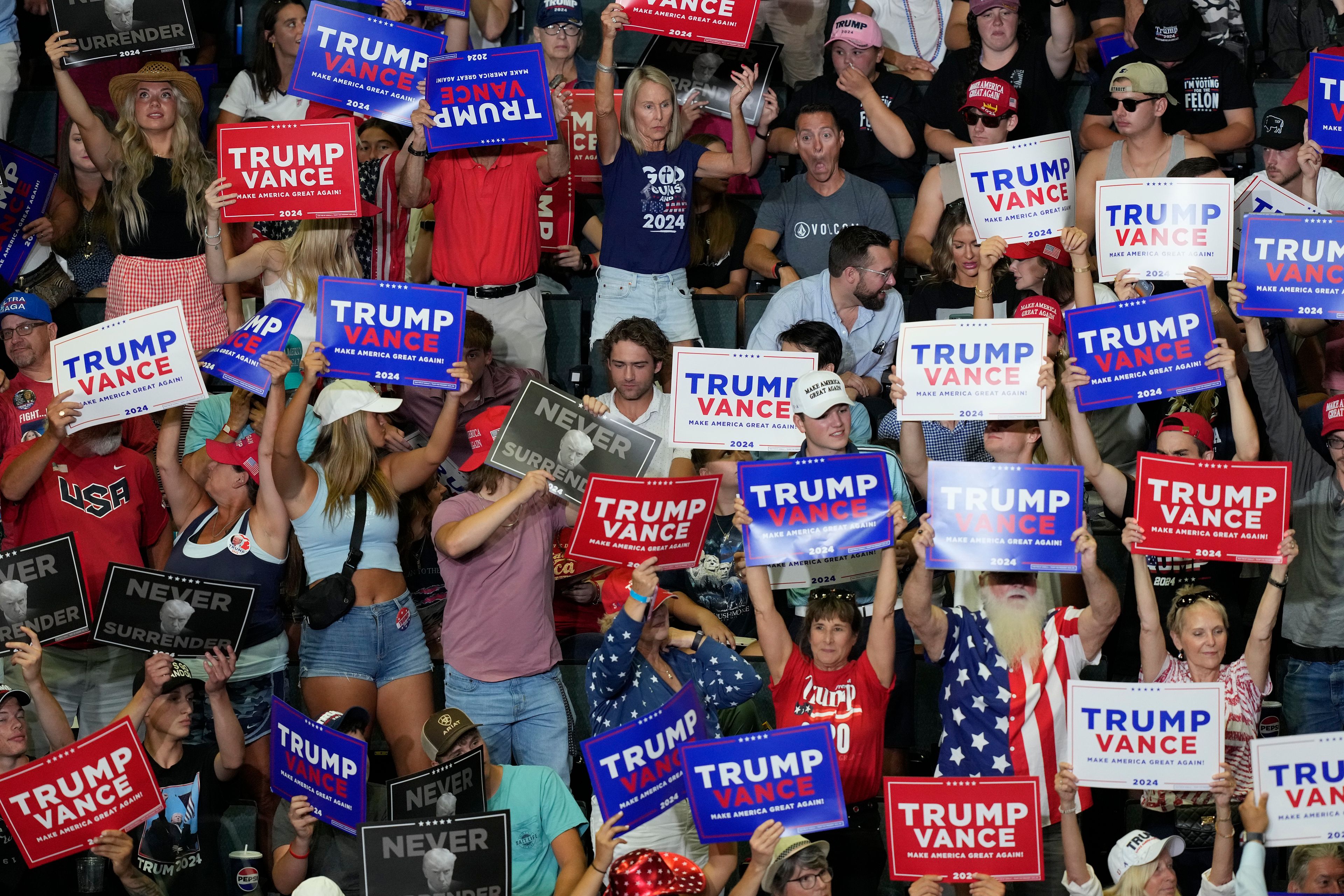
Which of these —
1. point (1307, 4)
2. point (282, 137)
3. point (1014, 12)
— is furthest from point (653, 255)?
point (1307, 4)

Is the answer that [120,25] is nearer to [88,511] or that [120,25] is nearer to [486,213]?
[486,213]

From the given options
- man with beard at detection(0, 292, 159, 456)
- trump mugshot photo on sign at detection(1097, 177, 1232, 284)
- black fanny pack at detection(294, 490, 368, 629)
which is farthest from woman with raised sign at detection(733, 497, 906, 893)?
man with beard at detection(0, 292, 159, 456)

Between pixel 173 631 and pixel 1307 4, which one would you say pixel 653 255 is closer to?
pixel 173 631

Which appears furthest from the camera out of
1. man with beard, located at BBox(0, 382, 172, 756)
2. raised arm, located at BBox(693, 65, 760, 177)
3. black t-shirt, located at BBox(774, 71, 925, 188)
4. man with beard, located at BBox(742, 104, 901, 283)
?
black t-shirt, located at BBox(774, 71, 925, 188)

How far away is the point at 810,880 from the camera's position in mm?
5379

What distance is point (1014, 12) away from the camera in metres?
8.34

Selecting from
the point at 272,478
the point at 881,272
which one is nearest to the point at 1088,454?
the point at 881,272

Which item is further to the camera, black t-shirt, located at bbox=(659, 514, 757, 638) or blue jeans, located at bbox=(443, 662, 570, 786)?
black t-shirt, located at bbox=(659, 514, 757, 638)

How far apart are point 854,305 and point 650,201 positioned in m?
0.99

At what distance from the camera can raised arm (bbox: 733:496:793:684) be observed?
579cm

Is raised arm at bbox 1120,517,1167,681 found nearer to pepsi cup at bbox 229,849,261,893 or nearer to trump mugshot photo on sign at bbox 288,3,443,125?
pepsi cup at bbox 229,849,261,893

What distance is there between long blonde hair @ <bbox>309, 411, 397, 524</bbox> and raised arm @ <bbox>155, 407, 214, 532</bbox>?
489 millimetres

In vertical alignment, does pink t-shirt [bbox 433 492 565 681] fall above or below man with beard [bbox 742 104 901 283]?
below

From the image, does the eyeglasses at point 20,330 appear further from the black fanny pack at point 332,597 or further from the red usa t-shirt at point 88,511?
the black fanny pack at point 332,597
